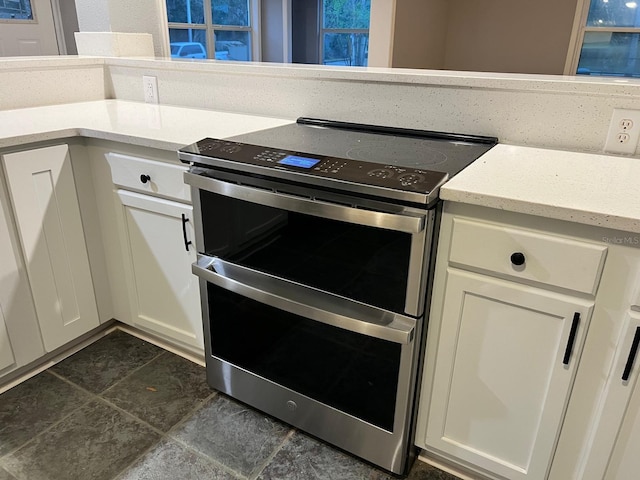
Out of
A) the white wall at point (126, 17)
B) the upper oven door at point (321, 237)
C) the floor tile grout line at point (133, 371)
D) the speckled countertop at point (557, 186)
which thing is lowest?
the floor tile grout line at point (133, 371)

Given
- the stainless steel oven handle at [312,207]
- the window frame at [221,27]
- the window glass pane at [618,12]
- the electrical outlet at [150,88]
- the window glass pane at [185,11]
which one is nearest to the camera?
the stainless steel oven handle at [312,207]

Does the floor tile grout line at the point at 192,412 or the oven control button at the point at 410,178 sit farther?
the floor tile grout line at the point at 192,412

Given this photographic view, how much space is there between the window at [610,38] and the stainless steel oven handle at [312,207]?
4.74m

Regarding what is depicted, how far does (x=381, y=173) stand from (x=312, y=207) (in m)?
0.19

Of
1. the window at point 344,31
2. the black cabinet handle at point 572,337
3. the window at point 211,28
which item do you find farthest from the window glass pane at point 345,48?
the black cabinet handle at point 572,337

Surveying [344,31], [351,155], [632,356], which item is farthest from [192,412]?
[344,31]

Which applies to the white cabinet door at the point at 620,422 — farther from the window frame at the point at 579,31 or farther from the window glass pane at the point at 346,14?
the window glass pane at the point at 346,14

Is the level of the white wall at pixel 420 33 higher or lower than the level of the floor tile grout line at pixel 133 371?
higher

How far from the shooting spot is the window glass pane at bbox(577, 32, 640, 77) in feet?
15.1

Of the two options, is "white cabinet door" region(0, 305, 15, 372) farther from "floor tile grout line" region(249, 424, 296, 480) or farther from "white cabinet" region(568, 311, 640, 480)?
"white cabinet" region(568, 311, 640, 480)

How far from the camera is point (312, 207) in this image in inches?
46.7

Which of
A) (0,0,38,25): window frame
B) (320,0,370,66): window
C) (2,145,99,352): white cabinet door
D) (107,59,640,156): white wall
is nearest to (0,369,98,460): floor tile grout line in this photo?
(2,145,99,352): white cabinet door

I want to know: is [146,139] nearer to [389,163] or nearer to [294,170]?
[294,170]

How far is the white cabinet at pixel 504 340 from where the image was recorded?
1.02m
